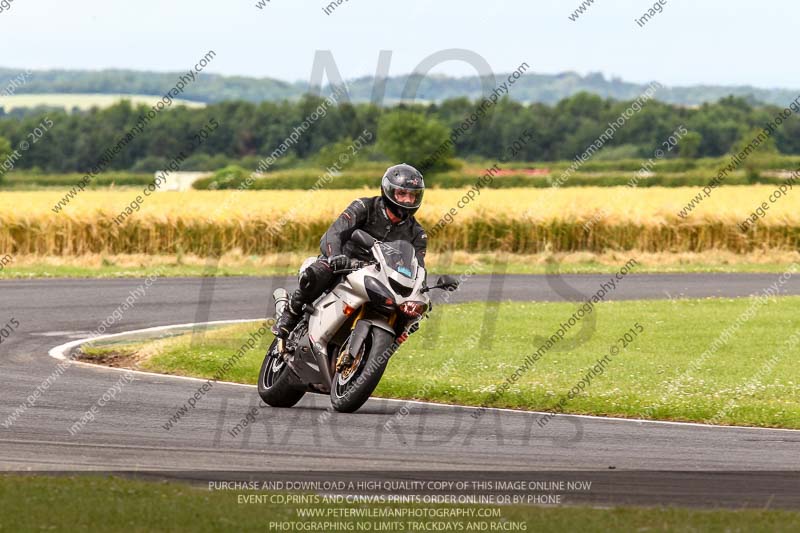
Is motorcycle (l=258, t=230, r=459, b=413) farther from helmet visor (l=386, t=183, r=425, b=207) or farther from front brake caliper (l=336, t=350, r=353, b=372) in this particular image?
helmet visor (l=386, t=183, r=425, b=207)

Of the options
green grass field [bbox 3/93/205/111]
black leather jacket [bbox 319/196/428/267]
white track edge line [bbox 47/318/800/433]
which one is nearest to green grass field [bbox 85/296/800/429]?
white track edge line [bbox 47/318/800/433]

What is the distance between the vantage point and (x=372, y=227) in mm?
12078

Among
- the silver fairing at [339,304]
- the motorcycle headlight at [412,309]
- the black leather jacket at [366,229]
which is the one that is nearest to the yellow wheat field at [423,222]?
the silver fairing at [339,304]

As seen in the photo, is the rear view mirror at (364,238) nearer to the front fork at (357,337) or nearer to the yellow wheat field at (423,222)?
the front fork at (357,337)

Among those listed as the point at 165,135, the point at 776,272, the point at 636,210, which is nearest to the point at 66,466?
the point at 776,272

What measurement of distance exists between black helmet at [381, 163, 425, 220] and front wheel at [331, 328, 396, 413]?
1.18 m

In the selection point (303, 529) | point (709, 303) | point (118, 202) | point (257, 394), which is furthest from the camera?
point (118, 202)

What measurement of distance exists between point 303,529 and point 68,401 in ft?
20.2

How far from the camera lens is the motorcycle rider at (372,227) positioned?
11766 mm

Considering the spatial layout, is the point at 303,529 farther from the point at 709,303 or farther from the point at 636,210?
the point at 636,210

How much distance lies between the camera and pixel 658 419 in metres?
12.9

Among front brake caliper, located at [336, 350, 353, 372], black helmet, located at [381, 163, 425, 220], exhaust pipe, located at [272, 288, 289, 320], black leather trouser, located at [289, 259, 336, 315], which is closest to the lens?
front brake caliper, located at [336, 350, 353, 372]

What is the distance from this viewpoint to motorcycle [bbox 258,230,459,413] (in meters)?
11.4

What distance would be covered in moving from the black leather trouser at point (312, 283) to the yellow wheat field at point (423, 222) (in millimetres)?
22068
